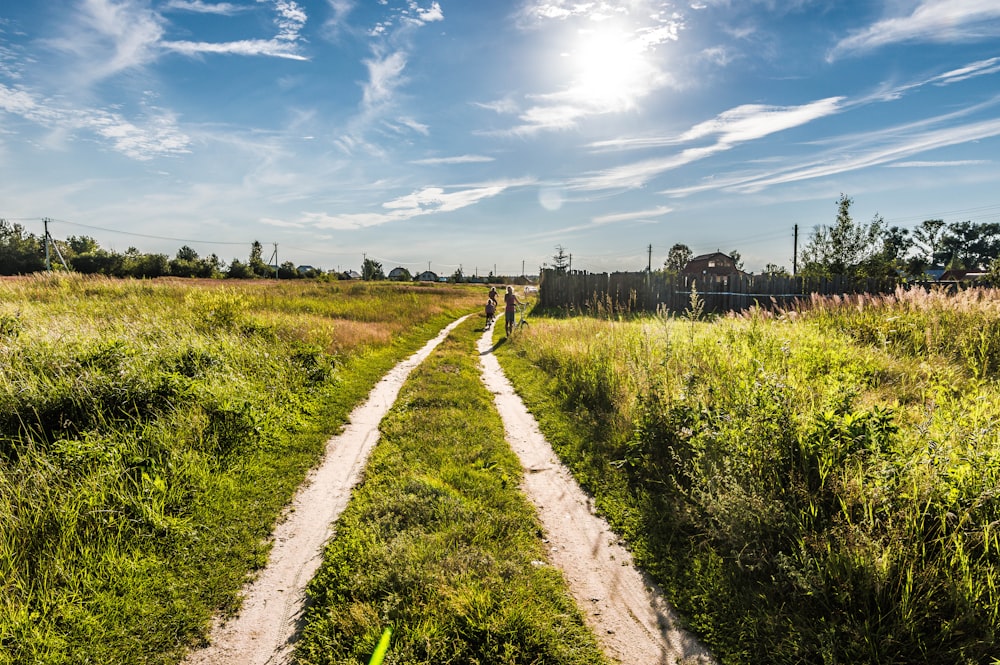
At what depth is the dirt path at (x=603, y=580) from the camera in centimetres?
291

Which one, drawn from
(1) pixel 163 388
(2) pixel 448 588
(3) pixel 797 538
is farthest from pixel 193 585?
(3) pixel 797 538

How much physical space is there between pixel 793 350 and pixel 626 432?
3649 millimetres

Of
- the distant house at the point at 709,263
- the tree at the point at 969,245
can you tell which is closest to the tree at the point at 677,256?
the distant house at the point at 709,263

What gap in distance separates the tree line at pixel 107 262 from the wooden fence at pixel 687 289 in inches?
1749

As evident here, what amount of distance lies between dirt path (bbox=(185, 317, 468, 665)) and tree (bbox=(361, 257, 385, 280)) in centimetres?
8223

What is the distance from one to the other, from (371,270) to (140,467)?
→ 84.6m

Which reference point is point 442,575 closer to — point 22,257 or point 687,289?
point 687,289

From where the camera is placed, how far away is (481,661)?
2762 mm

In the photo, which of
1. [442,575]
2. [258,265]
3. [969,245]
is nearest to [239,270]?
[258,265]

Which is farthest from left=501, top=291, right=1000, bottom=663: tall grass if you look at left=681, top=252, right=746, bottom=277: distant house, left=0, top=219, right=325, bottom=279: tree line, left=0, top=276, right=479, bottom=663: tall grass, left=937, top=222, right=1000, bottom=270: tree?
left=937, top=222, right=1000, bottom=270: tree

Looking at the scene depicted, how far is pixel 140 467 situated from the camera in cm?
480

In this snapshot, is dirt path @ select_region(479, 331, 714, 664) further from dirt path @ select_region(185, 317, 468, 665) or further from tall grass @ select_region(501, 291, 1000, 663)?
dirt path @ select_region(185, 317, 468, 665)

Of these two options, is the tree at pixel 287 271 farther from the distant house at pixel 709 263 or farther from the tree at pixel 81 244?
the distant house at pixel 709 263

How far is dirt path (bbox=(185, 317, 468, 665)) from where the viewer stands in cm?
297
